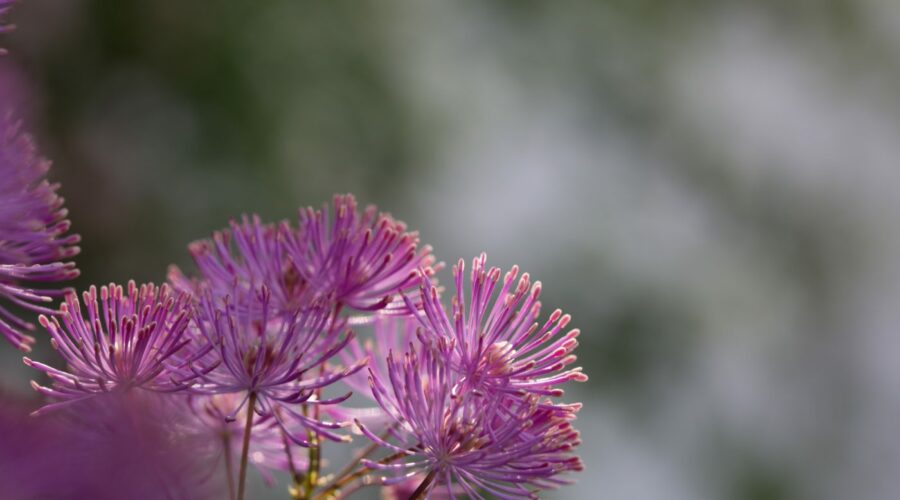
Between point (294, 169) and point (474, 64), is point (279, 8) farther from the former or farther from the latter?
point (474, 64)

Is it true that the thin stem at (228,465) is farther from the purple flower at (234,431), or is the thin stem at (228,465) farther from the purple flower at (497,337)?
the purple flower at (497,337)

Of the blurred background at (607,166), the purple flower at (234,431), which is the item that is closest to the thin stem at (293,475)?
the purple flower at (234,431)

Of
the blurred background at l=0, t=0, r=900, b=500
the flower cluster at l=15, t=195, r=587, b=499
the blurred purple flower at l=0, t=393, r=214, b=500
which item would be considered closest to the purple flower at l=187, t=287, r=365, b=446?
the flower cluster at l=15, t=195, r=587, b=499

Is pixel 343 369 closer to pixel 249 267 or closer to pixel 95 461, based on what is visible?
pixel 249 267

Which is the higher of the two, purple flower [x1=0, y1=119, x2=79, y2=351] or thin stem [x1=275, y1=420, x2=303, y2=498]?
purple flower [x1=0, y1=119, x2=79, y2=351]

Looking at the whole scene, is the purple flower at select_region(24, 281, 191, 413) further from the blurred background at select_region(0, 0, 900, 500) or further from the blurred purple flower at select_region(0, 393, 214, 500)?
the blurred background at select_region(0, 0, 900, 500)

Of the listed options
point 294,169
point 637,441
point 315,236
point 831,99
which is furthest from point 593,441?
point 315,236
